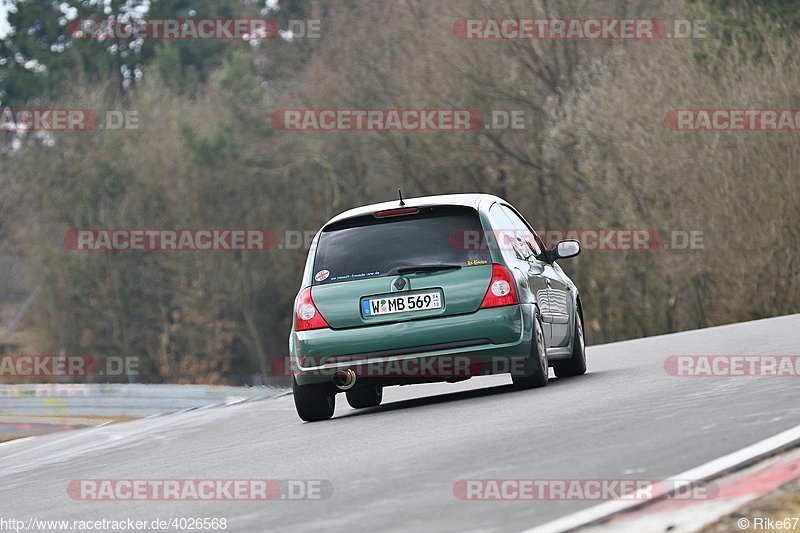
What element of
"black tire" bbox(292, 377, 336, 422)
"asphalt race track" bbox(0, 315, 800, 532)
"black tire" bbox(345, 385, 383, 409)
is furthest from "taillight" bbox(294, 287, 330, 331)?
"black tire" bbox(345, 385, 383, 409)

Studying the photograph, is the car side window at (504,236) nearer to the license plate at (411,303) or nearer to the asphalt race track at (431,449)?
the license plate at (411,303)

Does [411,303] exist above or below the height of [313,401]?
above

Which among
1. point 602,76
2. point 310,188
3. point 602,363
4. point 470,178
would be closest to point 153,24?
point 310,188

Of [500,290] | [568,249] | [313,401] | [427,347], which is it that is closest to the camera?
[427,347]

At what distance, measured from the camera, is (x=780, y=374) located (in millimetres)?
11562

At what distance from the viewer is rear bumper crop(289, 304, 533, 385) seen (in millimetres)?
11539

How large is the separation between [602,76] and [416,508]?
35140mm

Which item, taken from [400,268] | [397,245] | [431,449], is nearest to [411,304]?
[400,268]

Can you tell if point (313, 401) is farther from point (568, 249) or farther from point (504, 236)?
point (568, 249)

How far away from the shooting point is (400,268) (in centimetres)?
1166

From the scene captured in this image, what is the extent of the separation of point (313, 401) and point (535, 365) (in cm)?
178

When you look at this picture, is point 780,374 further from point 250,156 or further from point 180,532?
point 250,156

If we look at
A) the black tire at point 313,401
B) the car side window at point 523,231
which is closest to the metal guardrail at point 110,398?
the car side window at point 523,231

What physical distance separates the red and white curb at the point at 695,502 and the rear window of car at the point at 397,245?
4628 mm
